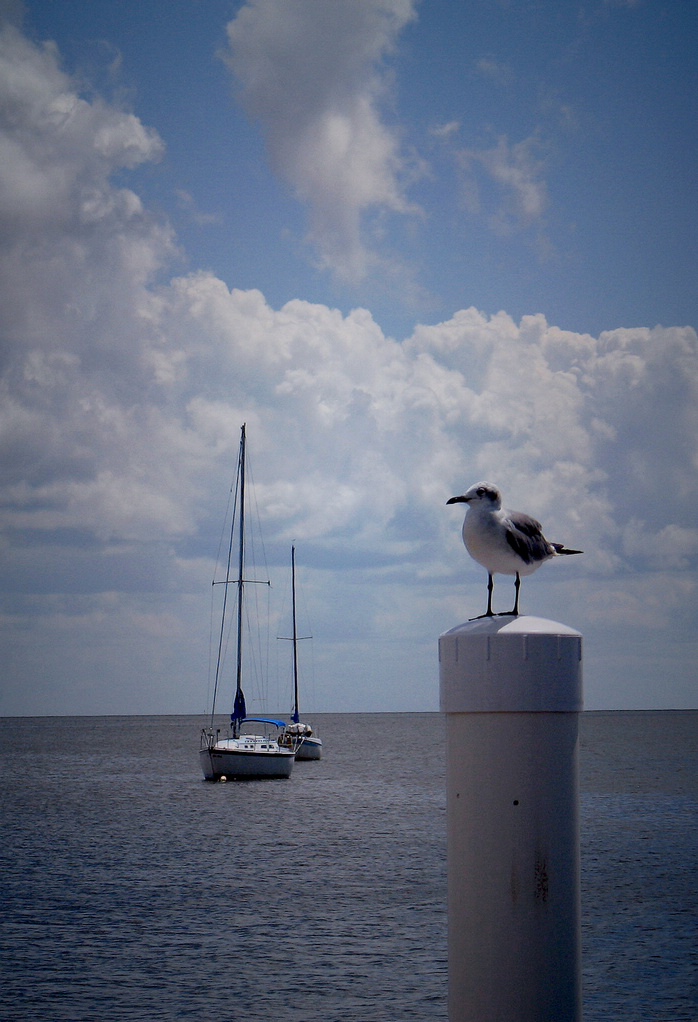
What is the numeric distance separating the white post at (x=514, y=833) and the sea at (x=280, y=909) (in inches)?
750

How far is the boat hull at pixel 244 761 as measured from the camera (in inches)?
2525

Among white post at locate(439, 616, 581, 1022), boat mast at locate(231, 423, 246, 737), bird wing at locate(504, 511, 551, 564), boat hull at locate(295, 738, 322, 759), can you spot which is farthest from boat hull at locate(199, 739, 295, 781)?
white post at locate(439, 616, 581, 1022)

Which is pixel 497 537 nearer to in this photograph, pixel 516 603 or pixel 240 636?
pixel 516 603

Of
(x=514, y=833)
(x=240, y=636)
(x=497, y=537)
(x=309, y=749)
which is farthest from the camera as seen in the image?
(x=309, y=749)

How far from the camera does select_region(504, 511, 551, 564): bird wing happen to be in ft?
9.89

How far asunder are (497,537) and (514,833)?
39.3 inches

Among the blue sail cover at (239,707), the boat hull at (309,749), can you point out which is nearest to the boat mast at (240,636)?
the blue sail cover at (239,707)

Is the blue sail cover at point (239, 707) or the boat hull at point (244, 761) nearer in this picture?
the blue sail cover at point (239, 707)

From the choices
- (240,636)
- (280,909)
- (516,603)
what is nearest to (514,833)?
(516,603)

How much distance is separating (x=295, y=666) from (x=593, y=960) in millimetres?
65373

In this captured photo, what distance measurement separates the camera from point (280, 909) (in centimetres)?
2994

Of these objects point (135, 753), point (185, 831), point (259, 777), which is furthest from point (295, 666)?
point (135, 753)

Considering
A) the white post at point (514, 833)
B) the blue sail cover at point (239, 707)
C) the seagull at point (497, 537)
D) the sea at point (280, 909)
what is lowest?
the sea at point (280, 909)

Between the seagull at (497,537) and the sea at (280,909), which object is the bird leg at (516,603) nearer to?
the seagull at (497,537)
